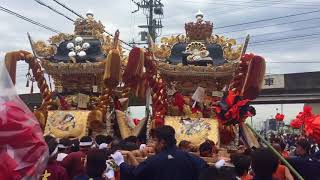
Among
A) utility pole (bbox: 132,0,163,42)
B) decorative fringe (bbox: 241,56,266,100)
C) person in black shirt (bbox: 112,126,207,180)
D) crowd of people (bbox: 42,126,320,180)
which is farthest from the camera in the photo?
utility pole (bbox: 132,0,163,42)

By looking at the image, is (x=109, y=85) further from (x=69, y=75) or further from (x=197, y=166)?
(x=197, y=166)

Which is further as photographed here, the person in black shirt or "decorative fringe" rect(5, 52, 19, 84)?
"decorative fringe" rect(5, 52, 19, 84)

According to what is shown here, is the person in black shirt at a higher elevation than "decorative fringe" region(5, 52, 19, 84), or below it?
below

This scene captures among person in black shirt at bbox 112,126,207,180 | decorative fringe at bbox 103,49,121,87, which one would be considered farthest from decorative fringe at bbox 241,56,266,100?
person in black shirt at bbox 112,126,207,180

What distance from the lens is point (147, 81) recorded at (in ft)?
35.7

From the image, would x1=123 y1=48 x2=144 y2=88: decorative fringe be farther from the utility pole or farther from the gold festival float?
the utility pole

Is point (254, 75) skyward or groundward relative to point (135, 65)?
groundward

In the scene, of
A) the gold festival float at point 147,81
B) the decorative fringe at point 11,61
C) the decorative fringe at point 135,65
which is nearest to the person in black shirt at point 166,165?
the gold festival float at point 147,81

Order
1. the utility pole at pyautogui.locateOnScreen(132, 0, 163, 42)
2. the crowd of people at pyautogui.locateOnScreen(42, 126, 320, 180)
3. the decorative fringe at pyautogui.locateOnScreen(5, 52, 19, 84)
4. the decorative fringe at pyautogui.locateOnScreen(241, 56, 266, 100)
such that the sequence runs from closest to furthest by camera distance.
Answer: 1. the crowd of people at pyautogui.locateOnScreen(42, 126, 320, 180)
2. the decorative fringe at pyautogui.locateOnScreen(241, 56, 266, 100)
3. the decorative fringe at pyautogui.locateOnScreen(5, 52, 19, 84)
4. the utility pole at pyautogui.locateOnScreen(132, 0, 163, 42)

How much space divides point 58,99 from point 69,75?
0.67 m

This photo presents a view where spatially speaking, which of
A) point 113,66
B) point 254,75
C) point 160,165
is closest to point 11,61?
point 113,66

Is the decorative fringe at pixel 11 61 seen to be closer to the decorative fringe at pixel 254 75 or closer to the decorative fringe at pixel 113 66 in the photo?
the decorative fringe at pixel 113 66

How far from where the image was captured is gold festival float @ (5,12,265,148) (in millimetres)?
10250

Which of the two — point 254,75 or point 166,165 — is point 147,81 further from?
point 166,165
